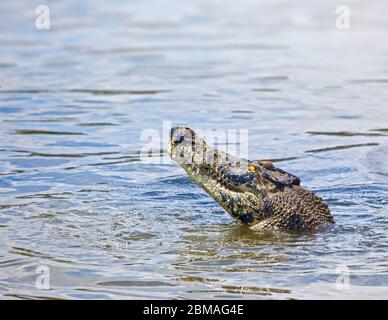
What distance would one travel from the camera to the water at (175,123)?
277 inches

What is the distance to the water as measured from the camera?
23.1 feet

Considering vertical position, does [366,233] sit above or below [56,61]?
below

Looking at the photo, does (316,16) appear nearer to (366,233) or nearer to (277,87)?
(277,87)

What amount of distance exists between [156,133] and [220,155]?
4205 millimetres

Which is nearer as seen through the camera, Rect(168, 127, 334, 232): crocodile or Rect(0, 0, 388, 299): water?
Rect(0, 0, 388, 299): water

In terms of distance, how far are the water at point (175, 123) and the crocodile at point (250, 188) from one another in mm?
152

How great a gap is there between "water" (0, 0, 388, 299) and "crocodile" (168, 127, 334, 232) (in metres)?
0.15

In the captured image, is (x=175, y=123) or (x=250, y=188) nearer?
(x=250, y=188)

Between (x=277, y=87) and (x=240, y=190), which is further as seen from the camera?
(x=277, y=87)

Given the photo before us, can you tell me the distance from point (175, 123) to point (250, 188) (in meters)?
4.84

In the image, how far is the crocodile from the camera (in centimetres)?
783

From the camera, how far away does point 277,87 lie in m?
14.9

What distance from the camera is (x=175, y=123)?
1255 cm
